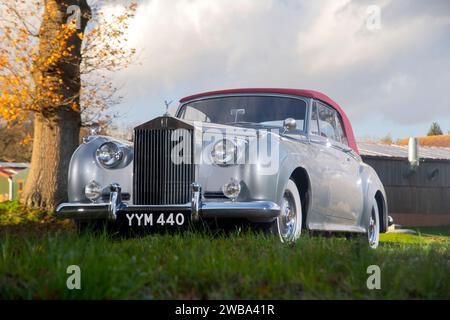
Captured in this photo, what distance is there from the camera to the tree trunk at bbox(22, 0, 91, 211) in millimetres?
12398

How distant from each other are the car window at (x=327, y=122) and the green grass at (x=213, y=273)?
9.86 feet

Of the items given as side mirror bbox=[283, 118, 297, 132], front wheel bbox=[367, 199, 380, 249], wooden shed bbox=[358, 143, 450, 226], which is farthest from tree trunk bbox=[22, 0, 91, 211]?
wooden shed bbox=[358, 143, 450, 226]

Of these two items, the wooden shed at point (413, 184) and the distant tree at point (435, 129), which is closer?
the wooden shed at point (413, 184)

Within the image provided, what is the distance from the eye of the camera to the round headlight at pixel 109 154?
20.4 feet

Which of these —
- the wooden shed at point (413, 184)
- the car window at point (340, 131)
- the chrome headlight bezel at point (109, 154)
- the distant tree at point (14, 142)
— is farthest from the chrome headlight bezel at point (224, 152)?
Answer: the distant tree at point (14, 142)

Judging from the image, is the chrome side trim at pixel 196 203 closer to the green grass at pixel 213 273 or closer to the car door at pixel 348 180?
the green grass at pixel 213 273

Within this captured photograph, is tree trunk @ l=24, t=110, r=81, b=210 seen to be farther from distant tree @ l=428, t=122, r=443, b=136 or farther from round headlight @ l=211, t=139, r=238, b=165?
distant tree @ l=428, t=122, r=443, b=136

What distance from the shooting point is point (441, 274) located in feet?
13.5

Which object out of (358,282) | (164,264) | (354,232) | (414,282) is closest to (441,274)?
(414,282)

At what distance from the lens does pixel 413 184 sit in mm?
33000

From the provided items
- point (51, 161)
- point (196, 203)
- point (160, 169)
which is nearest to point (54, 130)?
point (51, 161)
